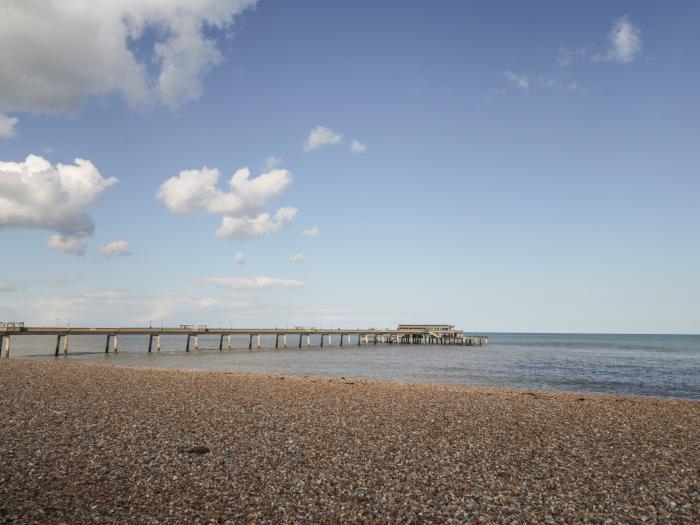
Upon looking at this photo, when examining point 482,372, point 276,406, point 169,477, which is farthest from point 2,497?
point 482,372

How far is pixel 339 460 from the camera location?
39.3 feet

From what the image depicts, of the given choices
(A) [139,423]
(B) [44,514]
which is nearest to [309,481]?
(B) [44,514]

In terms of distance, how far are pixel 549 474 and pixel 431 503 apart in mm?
3997

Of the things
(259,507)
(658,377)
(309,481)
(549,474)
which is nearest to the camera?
(259,507)

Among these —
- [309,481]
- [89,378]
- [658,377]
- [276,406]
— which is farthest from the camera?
[658,377]

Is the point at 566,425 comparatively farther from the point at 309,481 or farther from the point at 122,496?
the point at 122,496

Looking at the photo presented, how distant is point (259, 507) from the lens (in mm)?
8883

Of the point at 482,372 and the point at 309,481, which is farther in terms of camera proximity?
the point at 482,372

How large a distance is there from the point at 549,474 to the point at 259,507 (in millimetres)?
7230

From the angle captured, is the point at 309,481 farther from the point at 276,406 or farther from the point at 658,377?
the point at 658,377

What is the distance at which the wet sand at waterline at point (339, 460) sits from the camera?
8.89 metres

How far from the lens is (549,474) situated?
11312 millimetres

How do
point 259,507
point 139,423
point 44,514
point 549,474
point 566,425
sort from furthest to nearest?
1. point 566,425
2. point 139,423
3. point 549,474
4. point 259,507
5. point 44,514

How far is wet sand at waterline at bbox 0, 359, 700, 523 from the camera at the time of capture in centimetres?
889
